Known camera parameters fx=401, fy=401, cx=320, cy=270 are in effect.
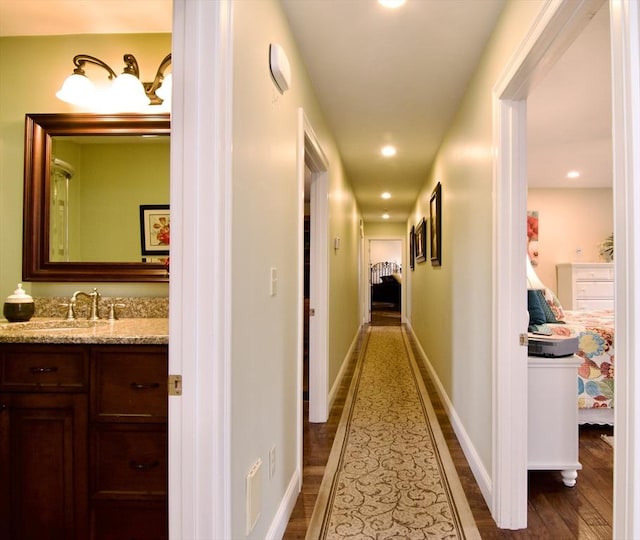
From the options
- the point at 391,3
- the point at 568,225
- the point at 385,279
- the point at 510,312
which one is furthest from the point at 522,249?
the point at 385,279

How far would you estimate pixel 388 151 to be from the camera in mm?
4234

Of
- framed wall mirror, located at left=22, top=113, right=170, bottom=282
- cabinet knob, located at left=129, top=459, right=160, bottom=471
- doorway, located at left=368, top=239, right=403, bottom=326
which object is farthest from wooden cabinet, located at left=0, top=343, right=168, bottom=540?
doorway, located at left=368, top=239, right=403, bottom=326

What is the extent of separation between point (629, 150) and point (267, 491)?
1.62 metres

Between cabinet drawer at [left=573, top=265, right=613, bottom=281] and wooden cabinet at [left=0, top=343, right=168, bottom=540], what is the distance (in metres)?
6.26

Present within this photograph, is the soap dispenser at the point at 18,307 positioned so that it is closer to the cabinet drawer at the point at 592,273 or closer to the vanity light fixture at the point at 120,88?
the vanity light fixture at the point at 120,88

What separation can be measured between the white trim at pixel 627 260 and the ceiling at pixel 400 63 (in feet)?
3.92

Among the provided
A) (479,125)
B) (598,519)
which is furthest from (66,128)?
(598,519)

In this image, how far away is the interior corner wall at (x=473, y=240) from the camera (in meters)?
2.03

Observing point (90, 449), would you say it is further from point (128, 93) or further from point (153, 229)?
point (128, 93)

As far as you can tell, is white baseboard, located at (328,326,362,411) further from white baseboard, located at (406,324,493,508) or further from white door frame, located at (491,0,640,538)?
white door frame, located at (491,0,640,538)

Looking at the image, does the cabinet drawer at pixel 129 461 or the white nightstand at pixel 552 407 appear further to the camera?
the white nightstand at pixel 552 407

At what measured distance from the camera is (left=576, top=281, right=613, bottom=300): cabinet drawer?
5902 millimetres

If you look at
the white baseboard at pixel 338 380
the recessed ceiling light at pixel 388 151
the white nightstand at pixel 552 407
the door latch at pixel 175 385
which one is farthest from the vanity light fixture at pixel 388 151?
the door latch at pixel 175 385

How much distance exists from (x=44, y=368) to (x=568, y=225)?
7.01 meters
